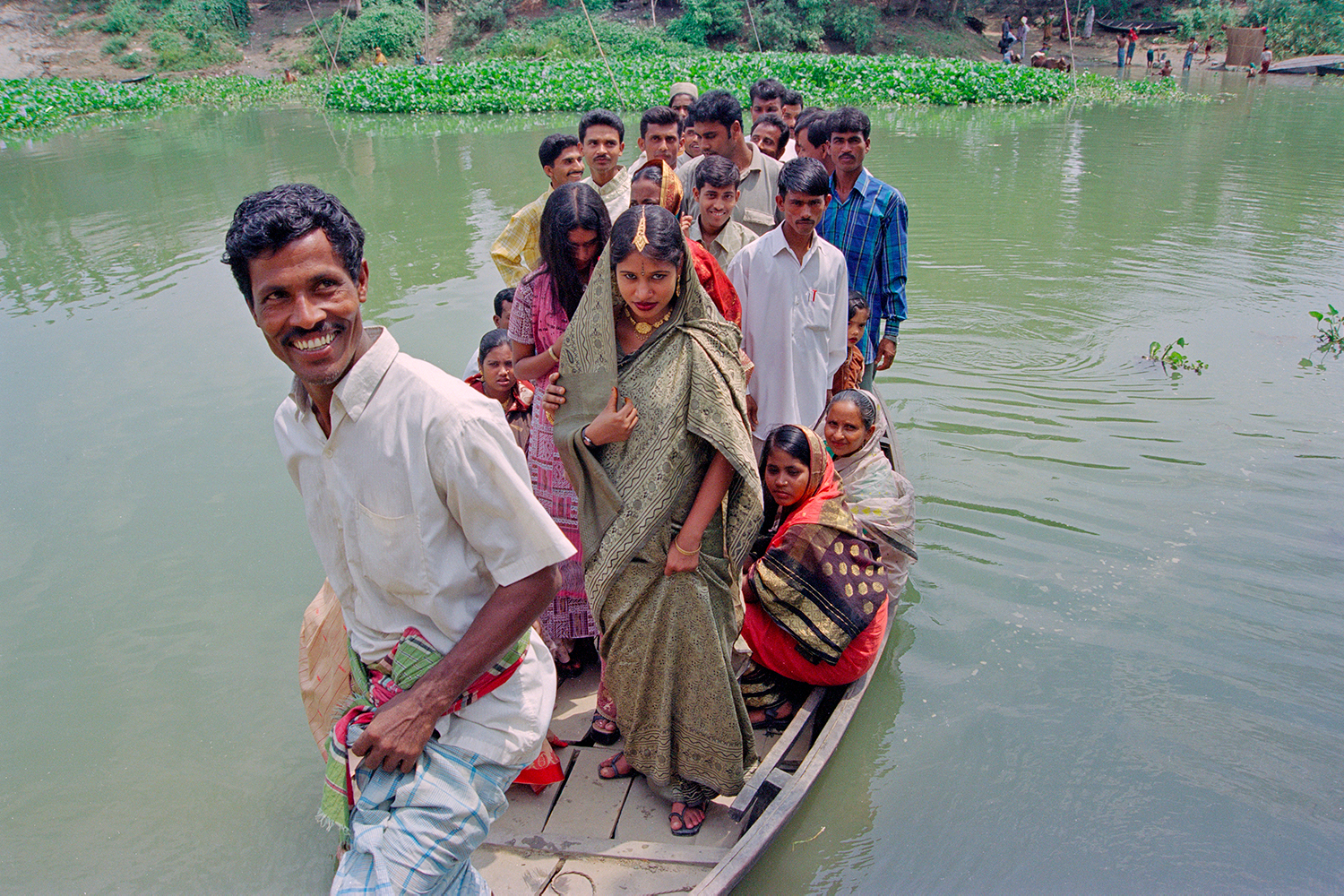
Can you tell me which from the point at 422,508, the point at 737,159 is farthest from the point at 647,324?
the point at 737,159

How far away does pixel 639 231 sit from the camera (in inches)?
90.4

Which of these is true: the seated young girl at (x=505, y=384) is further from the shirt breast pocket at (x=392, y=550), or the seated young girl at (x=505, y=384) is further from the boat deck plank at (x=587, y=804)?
the shirt breast pocket at (x=392, y=550)

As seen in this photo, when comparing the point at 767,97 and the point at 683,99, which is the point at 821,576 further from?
the point at 683,99

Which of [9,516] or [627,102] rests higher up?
[627,102]

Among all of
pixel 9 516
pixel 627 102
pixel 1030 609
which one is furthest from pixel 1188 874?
pixel 627 102

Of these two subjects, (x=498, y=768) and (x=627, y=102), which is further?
(x=627, y=102)

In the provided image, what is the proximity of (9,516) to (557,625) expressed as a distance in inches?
175

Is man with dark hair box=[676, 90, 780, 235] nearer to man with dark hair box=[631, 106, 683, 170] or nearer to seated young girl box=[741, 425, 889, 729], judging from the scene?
man with dark hair box=[631, 106, 683, 170]

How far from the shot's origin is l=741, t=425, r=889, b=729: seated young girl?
3.13 m

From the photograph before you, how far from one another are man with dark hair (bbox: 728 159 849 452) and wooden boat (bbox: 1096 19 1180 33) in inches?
1367

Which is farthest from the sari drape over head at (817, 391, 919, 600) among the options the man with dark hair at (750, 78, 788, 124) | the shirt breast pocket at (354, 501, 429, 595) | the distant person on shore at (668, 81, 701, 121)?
the distant person on shore at (668, 81, 701, 121)

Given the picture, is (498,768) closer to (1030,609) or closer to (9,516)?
(1030,609)

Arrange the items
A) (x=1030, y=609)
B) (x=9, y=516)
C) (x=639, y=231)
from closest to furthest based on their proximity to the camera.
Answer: (x=639, y=231) < (x=1030, y=609) < (x=9, y=516)

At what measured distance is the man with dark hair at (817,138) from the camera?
183 inches
